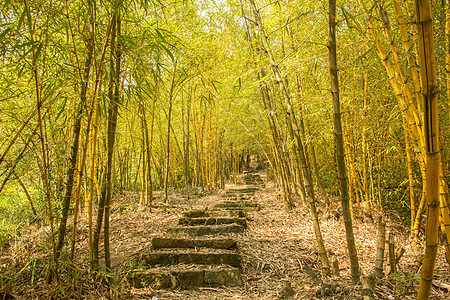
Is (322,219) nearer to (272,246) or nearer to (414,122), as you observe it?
(272,246)

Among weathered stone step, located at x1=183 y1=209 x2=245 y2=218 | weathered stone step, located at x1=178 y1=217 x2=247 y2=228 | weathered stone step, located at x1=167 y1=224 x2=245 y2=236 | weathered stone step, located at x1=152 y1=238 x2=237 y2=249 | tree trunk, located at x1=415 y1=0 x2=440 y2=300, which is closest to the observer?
tree trunk, located at x1=415 y1=0 x2=440 y2=300

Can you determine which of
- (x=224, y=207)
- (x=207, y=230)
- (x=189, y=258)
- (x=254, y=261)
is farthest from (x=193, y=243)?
(x=224, y=207)

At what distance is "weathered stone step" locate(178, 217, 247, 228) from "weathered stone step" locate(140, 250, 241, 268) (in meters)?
0.81

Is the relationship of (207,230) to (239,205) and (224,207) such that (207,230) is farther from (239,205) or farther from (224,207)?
(239,205)

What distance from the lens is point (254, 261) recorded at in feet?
6.99

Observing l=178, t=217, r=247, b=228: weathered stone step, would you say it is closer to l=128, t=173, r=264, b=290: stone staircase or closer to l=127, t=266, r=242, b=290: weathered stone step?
l=128, t=173, r=264, b=290: stone staircase

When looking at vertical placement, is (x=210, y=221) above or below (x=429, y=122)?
below

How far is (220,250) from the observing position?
Answer: 2213 mm

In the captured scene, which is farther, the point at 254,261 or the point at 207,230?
the point at 207,230

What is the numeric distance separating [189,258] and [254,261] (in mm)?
575

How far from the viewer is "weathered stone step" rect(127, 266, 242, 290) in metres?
1.84

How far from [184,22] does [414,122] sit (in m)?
3.50

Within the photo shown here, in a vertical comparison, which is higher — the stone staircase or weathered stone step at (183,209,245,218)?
weathered stone step at (183,209,245,218)

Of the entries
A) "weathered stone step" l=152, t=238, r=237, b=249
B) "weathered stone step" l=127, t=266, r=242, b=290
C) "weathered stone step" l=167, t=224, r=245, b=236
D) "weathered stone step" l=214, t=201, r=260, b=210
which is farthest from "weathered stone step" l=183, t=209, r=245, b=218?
"weathered stone step" l=127, t=266, r=242, b=290
